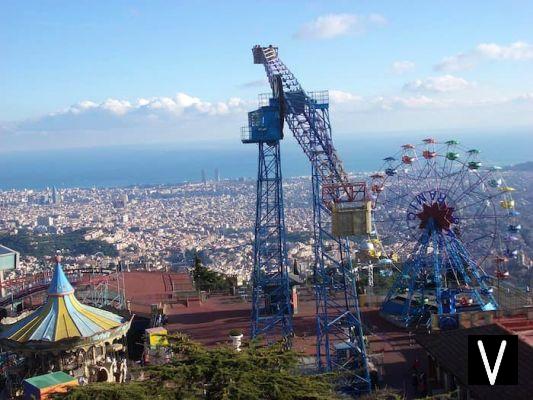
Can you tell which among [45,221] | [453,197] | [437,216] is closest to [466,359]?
[437,216]

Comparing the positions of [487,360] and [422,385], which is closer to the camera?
[487,360]

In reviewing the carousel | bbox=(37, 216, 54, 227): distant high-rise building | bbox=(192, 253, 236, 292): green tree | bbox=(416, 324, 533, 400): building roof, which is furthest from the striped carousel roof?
bbox=(37, 216, 54, 227): distant high-rise building

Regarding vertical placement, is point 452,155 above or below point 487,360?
above

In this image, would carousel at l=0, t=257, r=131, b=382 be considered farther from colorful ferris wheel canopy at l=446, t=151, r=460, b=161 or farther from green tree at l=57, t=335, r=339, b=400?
colorful ferris wheel canopy at l=446, t=151, r=460, b=161

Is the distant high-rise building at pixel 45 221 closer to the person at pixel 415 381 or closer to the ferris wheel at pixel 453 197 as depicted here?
the ferris wheel at pixel 453 197

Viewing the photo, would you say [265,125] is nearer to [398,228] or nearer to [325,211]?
[325,211]

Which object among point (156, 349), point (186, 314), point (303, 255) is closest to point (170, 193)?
point (303, 255)

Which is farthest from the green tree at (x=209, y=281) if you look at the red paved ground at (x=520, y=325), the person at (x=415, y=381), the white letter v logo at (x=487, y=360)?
the white letter v logo at (x=487, y=360)
